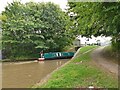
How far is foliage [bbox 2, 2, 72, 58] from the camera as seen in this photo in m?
27.2

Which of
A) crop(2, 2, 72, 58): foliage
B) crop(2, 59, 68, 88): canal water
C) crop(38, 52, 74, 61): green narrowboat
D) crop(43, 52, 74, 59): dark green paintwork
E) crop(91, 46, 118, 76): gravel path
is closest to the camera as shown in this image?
crop(91, 46, 118, 76): gravel path

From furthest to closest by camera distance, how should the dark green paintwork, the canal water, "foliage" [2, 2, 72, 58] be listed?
"foliage" [2, 2, 72, 58]
the dark green paintwork
the canal water

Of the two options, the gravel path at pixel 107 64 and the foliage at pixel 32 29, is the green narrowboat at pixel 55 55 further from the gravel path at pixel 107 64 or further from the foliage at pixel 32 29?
the gravel path at pixel 107 64

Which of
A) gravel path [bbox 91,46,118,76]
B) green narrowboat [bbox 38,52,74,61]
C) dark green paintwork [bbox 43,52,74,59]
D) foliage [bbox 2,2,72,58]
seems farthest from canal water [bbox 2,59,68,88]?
foliage [bbox 2,2,72,58]

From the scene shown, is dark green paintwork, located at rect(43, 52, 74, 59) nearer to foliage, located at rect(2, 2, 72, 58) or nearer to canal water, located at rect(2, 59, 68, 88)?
foliage, located at rect(2, 2, 72, 58)

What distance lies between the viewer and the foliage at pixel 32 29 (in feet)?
89.2

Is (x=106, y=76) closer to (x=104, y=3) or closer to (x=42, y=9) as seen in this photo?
(x=104, y=3)

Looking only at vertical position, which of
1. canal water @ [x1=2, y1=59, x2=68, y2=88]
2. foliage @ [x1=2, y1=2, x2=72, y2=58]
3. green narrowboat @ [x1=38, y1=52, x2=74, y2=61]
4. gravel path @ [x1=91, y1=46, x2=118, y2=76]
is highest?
foliage @ [x1=2, y1=2, x2=72, y2=58]

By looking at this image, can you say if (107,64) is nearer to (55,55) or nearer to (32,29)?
(55,55)

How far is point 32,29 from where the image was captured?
90.8 ft

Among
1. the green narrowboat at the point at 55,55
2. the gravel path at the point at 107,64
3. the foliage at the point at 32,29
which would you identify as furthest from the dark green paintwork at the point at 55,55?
the gravel path at the point at 107,64

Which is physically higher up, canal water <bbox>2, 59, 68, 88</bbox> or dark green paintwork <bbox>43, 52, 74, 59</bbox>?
Result: dark green paintwork <bbox>43, 52, 74, 59</bbox>

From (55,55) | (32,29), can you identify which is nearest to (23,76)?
(55,55)

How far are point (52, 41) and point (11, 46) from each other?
5049 millimetres
